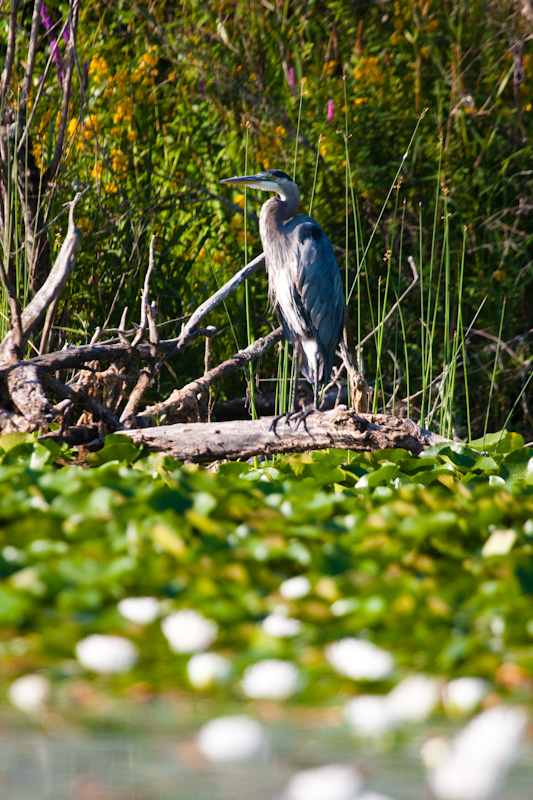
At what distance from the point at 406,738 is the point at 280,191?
9.34 ft

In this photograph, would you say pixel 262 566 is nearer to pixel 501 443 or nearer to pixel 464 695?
pixel 464 695

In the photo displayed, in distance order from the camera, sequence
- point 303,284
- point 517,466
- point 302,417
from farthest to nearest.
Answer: point 303,284 → point 302,417 → point 517,466

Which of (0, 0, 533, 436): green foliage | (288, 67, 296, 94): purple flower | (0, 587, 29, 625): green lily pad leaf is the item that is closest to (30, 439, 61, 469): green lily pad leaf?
(0, 587, 29, 625): green lily pad leaf

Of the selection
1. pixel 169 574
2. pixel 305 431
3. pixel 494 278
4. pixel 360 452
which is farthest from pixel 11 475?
pixel 494 278

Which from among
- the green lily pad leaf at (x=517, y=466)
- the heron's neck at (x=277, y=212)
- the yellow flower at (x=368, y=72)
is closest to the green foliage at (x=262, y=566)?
the green lily pad leaf at (x=517, y=466)

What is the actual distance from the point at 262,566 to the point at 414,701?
0.50m

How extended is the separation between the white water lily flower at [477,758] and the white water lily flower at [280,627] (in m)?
0.28

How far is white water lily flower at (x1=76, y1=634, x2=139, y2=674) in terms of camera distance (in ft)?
3.46

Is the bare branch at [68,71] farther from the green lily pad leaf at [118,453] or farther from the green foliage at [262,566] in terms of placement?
the green foliage at [262,566]

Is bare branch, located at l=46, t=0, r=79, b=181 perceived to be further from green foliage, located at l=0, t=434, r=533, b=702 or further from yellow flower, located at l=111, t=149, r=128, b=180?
green foliage, located at l=0, t=434, r=533, b=702

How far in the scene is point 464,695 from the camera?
0.97 metres

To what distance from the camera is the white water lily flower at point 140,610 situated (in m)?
1.19

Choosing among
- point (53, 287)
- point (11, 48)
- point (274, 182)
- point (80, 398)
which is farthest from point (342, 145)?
point (80, 398)

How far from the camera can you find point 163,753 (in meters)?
0.90
